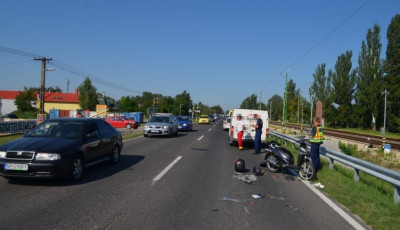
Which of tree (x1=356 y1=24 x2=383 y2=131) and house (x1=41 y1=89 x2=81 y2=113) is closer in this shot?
tree (x1=356 y1=24 x2=383 y2=131)

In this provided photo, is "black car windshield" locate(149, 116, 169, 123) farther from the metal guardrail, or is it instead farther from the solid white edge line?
the solid white edge line

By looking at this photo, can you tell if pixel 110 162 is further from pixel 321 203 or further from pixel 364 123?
pixel 364 123

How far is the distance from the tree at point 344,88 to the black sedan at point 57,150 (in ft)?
196

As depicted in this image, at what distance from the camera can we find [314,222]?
17.5 feet

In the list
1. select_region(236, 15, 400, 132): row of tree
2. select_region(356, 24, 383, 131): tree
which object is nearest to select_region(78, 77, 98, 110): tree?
select_region(236, 15, 400, 132): row of tree

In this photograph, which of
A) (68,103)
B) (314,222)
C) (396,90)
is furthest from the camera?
(68,103)

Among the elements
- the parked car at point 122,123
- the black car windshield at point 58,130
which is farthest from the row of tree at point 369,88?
the black car windshield at point 58,130

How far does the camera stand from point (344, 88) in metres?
62.4

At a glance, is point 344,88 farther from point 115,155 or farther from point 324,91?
point 115,155

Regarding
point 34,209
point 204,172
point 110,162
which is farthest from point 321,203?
point 110,162

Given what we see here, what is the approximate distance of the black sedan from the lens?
6965mm

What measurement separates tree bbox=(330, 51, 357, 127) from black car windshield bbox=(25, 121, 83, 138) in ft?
198

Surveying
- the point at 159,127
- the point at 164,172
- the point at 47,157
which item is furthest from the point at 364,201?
the point at 159,127

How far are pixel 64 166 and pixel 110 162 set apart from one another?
326 centimetres
